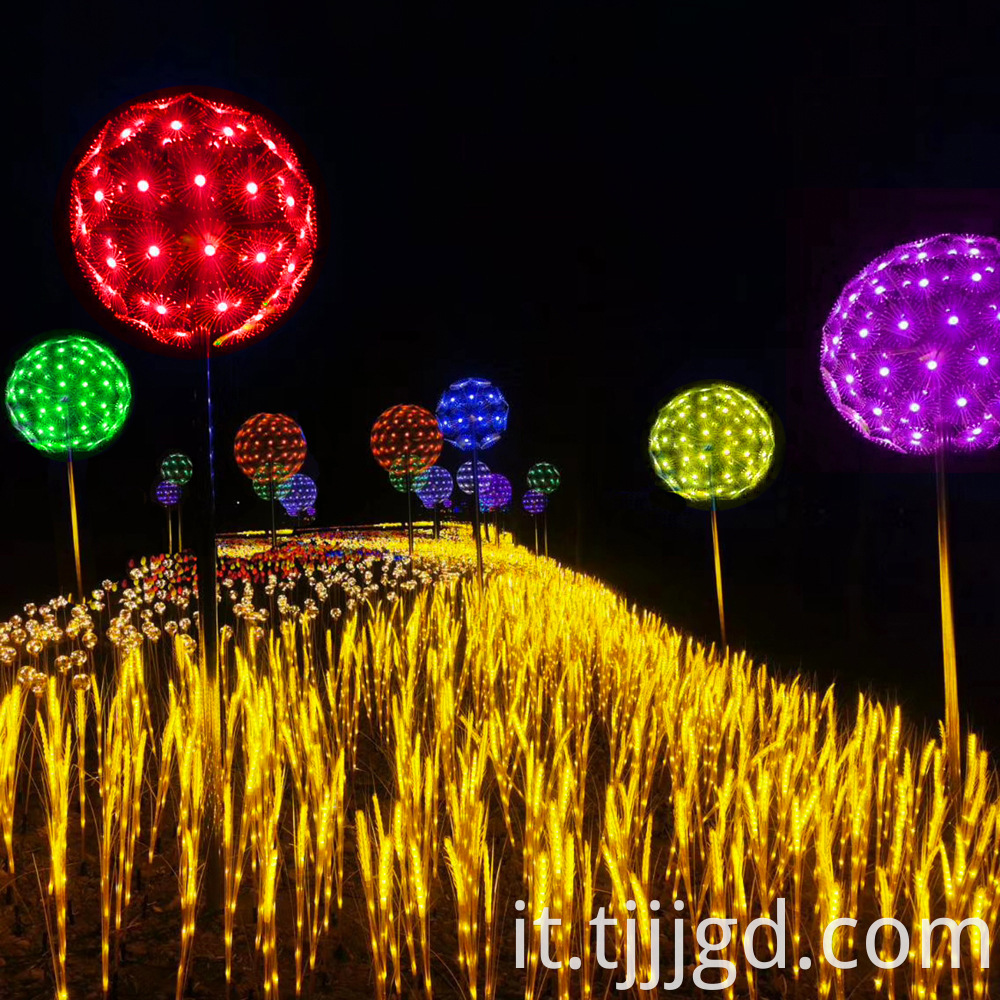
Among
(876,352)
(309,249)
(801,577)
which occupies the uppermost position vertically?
(309,249)

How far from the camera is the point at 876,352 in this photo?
10.6 ft

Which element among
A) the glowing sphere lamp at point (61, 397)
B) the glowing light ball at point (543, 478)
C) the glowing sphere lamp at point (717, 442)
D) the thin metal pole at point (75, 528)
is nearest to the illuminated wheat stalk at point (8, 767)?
the thin metal pole at point (75, 528)

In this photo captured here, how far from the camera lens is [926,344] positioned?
3.12 metres

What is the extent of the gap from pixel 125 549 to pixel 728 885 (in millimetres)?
16050

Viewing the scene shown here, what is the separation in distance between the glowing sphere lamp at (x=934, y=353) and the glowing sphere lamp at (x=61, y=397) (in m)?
5.17

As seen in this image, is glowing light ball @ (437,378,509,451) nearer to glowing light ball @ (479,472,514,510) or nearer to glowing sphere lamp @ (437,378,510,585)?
glowing sphere lamp @ (437,378,510,585)

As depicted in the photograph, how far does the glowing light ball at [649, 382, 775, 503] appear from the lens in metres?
5.45

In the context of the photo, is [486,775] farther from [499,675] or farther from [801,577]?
[801,577]

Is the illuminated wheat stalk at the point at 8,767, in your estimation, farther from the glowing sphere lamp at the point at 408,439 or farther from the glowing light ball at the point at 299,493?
the glowing light ball at the point at 299,493

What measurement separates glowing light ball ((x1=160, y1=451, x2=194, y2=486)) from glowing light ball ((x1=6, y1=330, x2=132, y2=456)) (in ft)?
20.7

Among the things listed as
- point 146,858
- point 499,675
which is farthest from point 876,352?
point 146,858

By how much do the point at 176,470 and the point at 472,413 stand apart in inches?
264

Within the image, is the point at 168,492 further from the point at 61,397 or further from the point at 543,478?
the point at 61,397

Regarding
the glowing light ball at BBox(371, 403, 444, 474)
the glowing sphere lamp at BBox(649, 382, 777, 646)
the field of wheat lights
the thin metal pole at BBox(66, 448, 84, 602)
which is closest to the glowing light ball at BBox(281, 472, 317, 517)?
the glowing light ball at BBox(371, 403, 444, 474)
